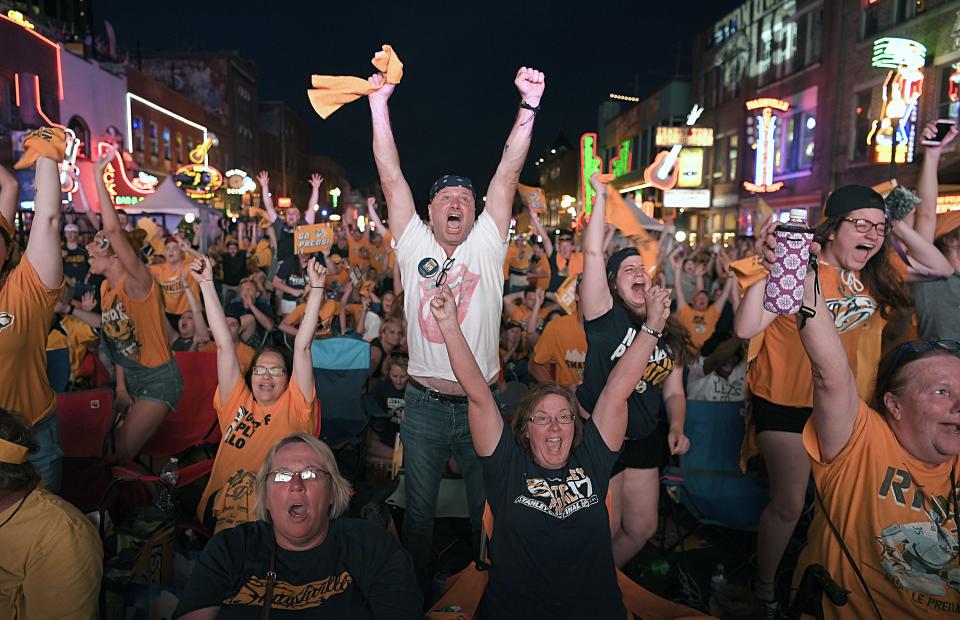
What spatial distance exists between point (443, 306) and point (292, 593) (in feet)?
3.96

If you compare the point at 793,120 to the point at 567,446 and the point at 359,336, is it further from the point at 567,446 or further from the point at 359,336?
the point at 567,446

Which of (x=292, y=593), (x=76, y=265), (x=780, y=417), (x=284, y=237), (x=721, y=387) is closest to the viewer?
(x=292, y=593)

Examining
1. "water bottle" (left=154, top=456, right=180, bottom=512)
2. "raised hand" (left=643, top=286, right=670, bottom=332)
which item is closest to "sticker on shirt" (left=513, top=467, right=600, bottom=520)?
"raised hand" (left=643, top=286, right=670, bottom=332)

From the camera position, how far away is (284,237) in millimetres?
8078

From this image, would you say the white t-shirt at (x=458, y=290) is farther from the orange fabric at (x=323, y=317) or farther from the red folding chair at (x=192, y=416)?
the orange fabric at (x=323, y=317)

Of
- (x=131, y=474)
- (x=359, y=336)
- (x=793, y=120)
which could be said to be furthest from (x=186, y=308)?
(x=793, y=120)

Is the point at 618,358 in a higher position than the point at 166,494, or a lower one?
higher

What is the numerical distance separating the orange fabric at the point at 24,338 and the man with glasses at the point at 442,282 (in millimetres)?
1663

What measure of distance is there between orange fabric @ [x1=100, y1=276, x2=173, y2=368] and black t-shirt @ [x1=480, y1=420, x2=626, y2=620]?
300 centimetres

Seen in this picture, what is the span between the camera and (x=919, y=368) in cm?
196

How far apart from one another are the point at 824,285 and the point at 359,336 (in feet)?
14.1

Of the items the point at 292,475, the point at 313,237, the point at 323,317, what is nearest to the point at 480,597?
the point at 292,475

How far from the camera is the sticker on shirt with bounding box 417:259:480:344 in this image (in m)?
2.86

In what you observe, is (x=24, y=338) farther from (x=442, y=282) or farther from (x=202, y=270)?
(x=442, y=282)
